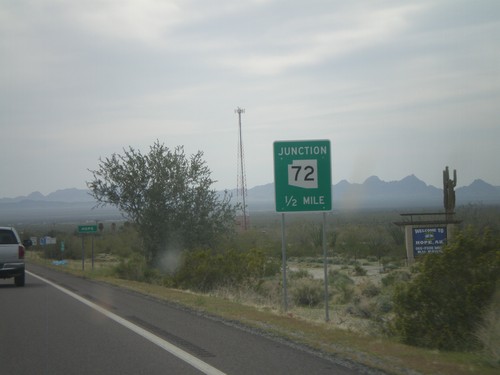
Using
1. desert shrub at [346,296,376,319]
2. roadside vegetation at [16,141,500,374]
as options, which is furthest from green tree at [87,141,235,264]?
desert shrub at [346,296,376,319]

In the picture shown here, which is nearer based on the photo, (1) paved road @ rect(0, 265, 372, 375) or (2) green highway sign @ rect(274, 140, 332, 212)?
(1) paved road @ rect(0, 265, 372, 375)

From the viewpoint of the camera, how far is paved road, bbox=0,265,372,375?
9562 millimetres

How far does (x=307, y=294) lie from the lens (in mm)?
24812

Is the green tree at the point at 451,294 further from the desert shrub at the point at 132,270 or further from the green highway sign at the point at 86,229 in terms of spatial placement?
the green highway sign at the point at 86,229

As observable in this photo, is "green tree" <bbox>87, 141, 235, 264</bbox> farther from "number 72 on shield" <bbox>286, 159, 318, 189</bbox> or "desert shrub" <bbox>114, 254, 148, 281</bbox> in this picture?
"number 72 on shield" <bbox>286, 159, 318, 189</bbox>

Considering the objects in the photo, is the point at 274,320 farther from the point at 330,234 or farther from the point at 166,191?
the point at 330,234

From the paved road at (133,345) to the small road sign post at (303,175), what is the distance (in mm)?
3219

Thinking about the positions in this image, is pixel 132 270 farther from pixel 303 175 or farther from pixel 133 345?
pixel 133 345

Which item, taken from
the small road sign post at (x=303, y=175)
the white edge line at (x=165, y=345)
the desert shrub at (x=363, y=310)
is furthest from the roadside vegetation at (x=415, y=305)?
the small road sign post at (x=303, y=175)

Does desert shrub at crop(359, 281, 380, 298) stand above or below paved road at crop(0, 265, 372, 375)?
below

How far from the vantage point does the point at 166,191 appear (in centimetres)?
3397

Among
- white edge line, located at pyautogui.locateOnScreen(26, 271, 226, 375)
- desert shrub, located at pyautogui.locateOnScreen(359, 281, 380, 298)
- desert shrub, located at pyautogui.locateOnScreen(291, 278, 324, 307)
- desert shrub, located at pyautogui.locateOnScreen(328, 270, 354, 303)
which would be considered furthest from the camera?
desert shrub, located at pyautogui.locateOnScreen(359, 281, 380, 298)

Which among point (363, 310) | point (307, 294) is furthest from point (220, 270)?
point (363, 310)

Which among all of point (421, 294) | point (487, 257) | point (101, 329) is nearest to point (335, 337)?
point (421, 294)
